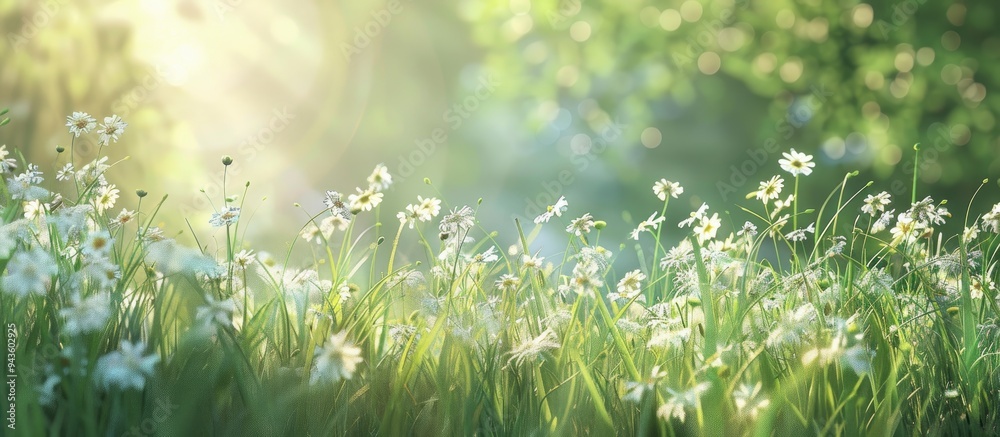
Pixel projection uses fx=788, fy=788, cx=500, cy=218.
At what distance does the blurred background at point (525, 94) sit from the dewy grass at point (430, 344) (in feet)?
15.3

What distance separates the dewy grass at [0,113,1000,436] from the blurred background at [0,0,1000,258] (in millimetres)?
4653

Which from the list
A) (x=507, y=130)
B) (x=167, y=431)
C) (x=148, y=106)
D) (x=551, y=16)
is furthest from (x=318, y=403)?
(x=507, y=130)

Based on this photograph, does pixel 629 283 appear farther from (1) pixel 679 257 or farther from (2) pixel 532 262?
(2) pixel 532 262

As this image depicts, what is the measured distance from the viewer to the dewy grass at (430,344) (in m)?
1.82

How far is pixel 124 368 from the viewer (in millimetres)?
1755

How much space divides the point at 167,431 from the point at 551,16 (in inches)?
333

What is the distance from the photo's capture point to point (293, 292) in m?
2.17

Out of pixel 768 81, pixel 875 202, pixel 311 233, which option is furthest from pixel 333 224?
pixel 768 81

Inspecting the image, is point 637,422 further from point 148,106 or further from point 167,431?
point 148,106

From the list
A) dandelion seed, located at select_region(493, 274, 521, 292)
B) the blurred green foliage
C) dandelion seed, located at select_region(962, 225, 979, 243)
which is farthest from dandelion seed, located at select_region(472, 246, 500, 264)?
the blurred green foliage

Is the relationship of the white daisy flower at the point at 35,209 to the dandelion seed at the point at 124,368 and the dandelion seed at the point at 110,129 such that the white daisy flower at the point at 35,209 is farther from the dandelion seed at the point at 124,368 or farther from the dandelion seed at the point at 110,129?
the dandelion seed at the point at 124,368

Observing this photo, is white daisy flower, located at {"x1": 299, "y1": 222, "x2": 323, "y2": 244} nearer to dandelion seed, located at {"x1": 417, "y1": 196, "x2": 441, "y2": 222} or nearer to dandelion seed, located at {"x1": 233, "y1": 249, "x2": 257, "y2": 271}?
dandelion seed, located at {"x1": 233, "y1": 249, "x2": 257, "y2": 271}

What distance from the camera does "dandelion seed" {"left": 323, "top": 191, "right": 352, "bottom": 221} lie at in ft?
7.13

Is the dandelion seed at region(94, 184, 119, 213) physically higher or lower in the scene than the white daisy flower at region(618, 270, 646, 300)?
higher
